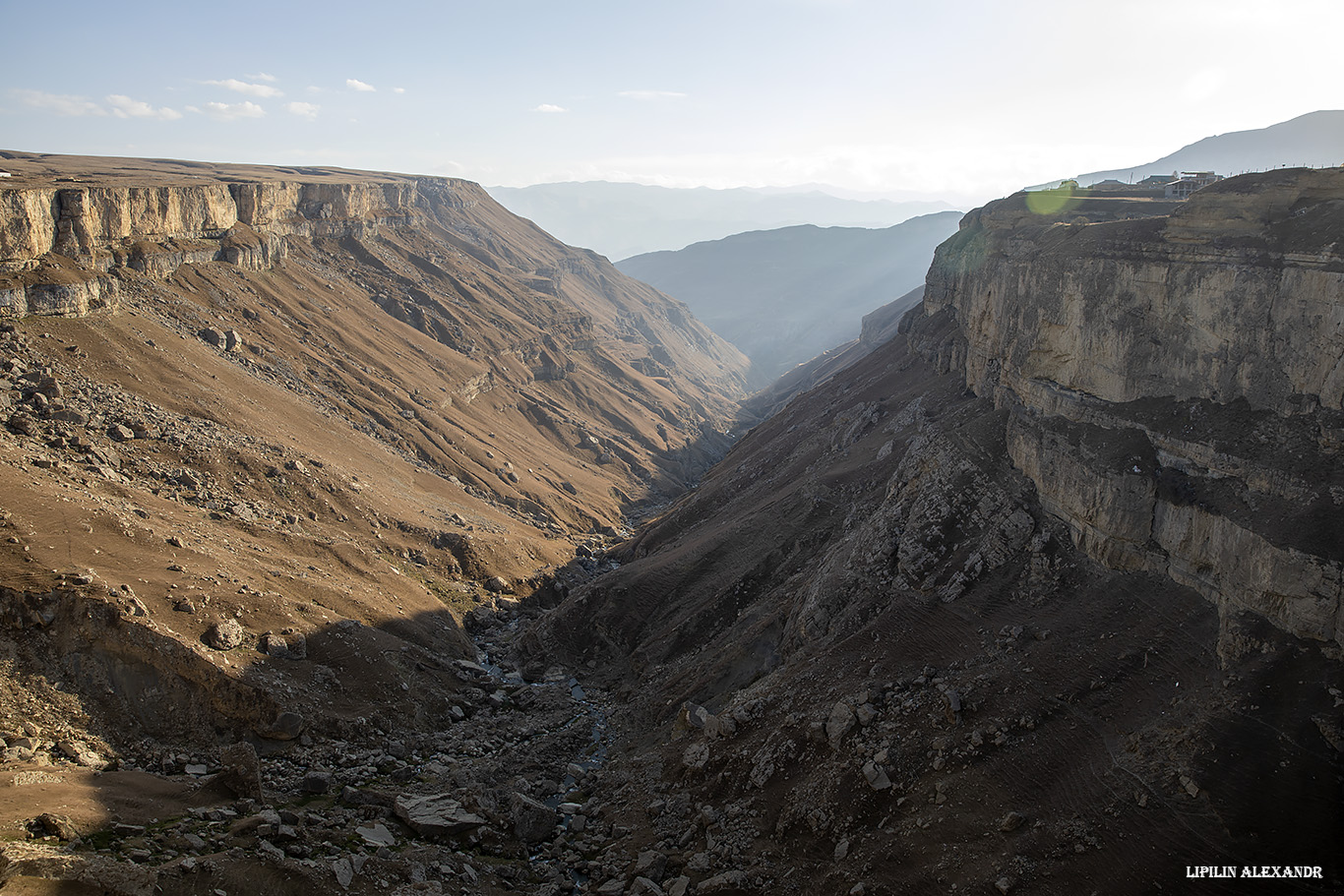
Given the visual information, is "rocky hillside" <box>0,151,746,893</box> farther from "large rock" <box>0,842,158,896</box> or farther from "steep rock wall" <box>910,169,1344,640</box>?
"steep rock wall" <box>910,169,1344,640</box>

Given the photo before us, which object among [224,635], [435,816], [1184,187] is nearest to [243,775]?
[435,816]

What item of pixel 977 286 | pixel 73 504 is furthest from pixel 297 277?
pixel 977 286

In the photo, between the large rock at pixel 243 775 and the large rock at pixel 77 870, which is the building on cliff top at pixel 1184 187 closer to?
the large rock at pixel 243 775

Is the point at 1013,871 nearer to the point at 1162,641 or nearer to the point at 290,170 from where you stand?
the point at 1162,641

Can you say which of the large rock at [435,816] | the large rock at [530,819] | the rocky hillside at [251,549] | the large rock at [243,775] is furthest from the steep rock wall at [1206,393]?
the large rock at [243,775]

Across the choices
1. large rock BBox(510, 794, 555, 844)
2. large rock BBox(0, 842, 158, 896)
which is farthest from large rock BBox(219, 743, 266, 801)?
large rock BBox(510, 794, 555, 844)

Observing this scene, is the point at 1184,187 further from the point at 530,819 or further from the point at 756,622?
the point at 530,819
